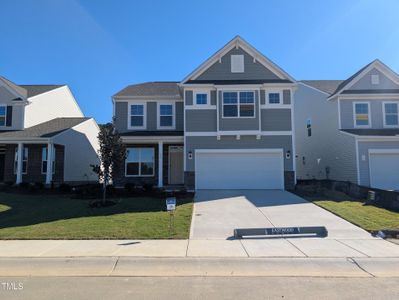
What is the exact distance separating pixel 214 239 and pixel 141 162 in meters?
13.7

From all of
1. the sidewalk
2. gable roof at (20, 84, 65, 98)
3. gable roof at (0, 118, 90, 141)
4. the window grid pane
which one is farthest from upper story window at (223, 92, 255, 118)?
gable roof at (20, 84, 65, 98)

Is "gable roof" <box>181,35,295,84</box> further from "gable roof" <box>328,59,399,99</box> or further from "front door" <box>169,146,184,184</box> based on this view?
"front door" <box>169,146,184,184</box>

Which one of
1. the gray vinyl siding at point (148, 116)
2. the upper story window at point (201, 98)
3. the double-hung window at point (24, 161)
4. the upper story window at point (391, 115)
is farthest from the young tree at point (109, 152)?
the upper story window at point (391, 115)

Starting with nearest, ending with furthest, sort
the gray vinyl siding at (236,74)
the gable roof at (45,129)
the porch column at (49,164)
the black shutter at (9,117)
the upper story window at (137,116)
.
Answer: the porch column at (49,164), the gray vinyl siding at (236,74), the gable roof at (45,129), the upper story window at (137,116), the black shutter at (9,117)

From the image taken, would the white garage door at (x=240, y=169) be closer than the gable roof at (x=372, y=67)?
Yes

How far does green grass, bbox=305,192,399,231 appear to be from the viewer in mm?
11695

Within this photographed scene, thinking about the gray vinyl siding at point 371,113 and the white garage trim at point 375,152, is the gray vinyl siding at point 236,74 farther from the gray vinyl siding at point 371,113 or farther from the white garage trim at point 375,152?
the white garage trim at point 375,152

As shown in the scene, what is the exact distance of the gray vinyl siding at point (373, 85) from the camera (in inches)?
892

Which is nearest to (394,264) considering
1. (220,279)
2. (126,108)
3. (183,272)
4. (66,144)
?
(220,279)

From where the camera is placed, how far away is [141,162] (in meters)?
22.9

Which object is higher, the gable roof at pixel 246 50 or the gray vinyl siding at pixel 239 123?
the gable roof at pixel 246 50

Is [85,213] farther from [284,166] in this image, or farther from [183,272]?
[284,166]

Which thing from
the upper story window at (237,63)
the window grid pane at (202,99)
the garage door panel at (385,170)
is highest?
the upper story window at (237,63)

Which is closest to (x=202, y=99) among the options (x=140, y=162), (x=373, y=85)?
(x=140, y=162)
